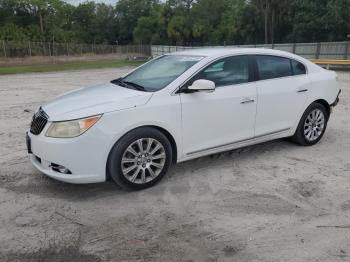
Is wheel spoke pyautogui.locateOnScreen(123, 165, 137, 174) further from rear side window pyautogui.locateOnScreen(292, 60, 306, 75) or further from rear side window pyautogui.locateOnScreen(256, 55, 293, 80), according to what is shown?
rear side window pyautogui.locateOnScreen(292, 60, 306, 75)

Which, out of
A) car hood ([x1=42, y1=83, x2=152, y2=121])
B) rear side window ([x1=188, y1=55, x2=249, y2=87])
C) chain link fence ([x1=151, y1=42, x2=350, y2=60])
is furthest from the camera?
chain link fence ([x1=151, y1=42, x2=350, y2=60])

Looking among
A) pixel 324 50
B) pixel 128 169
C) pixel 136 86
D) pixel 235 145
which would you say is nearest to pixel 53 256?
pixel 128 169

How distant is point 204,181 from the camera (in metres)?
4.79

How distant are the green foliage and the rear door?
138 feet

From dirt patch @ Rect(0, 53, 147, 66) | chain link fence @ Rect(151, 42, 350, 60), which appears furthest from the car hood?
dirt patch @ Rect(0, 53, 147, 66)

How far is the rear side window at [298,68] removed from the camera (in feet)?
19.2

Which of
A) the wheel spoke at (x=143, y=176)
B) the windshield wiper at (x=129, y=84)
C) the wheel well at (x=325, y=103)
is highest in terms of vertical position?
the windshield wiper at (x=129, y=84)

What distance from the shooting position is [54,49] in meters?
47.8

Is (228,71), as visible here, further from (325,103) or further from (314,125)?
(325,103)

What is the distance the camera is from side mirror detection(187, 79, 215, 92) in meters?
4.59

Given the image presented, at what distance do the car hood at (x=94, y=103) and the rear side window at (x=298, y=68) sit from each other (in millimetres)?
2572

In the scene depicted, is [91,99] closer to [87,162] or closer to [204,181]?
[87,162]

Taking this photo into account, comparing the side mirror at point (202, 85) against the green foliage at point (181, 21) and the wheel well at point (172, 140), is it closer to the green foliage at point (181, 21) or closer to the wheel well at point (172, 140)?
the wheel well at point (172, 140)

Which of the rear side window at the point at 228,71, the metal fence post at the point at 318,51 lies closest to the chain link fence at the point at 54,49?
the metal fence post at the point at 318,51
